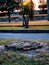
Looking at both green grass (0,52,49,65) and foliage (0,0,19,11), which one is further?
foliage (0,0,19,11)

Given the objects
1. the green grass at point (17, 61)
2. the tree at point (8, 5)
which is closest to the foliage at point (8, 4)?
the tree at point (8, 5)

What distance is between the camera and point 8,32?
17.7 m

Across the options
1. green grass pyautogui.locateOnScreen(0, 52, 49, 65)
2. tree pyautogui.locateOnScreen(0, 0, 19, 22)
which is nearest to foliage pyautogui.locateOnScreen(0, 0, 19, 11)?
tree pyautogui.locateOnScreen(0, 0, 19, 22)

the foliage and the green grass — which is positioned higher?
the green grass

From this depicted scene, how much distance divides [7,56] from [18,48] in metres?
1.38

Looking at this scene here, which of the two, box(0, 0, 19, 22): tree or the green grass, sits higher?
the green grass

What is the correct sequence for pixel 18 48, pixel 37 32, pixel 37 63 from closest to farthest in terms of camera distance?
1. pixel 37 63
2. pixel 18 48
3. pixel 37 32

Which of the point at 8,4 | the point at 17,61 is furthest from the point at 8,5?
the point at 17,61

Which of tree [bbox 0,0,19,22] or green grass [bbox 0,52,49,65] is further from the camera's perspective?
tree [bbox 0,0,19,22]

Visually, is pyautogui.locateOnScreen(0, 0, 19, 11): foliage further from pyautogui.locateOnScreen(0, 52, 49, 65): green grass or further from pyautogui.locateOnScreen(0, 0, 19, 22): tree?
pyautogui.locateOnScreen(0, 52, 49, 65): green grass

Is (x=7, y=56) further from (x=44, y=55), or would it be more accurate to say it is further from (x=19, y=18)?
(x=19, y=18)

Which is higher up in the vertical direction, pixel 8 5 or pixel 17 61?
pixel 17 61

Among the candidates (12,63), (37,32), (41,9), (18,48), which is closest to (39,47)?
(18,48)

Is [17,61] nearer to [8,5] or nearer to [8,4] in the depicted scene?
[8,5]
